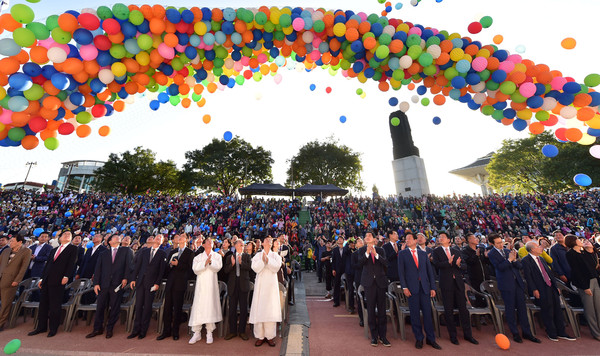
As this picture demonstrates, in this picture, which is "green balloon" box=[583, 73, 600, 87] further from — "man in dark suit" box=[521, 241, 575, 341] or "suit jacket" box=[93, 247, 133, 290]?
"suit jacket" box=[93, 247, 133, 290]

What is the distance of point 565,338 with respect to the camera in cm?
473

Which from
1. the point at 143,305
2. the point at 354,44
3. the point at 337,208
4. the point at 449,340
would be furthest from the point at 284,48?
the point at 337,208

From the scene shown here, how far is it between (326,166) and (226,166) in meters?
14.5

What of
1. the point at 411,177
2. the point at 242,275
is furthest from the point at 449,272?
the point at 411,177

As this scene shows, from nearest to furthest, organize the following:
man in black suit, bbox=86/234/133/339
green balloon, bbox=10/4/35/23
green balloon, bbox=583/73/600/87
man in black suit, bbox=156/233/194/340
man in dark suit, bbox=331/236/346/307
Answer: green balloon, bbox=10/4/35/23 < green balloon, bbox=583/73/600/87 < man in black suit, bbox=156/233/194/340 < man in black suit, bbox=86/234/133/339 < man in dark suit, bbox=331/236/346/307

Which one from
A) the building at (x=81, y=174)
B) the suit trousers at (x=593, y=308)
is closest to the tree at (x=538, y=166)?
the suit trousers at (x=593, y=308)

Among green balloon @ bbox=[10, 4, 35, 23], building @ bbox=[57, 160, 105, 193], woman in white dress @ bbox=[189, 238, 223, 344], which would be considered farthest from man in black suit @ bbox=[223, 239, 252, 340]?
building @ bbox=[57, 160, 105, 193]

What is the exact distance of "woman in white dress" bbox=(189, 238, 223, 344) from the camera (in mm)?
4742

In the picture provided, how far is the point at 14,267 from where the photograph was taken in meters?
5.59

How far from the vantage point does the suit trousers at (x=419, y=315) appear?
4488 mm

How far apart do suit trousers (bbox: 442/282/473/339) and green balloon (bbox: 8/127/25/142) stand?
8.04 metres

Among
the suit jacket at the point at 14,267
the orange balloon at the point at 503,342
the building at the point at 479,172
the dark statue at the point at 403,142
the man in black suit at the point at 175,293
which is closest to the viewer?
the orange balloon at the point at 503,342

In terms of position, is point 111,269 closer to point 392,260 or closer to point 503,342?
point 392,260

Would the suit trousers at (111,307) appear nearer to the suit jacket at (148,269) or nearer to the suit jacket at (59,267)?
the suit jacket at (148,269)
